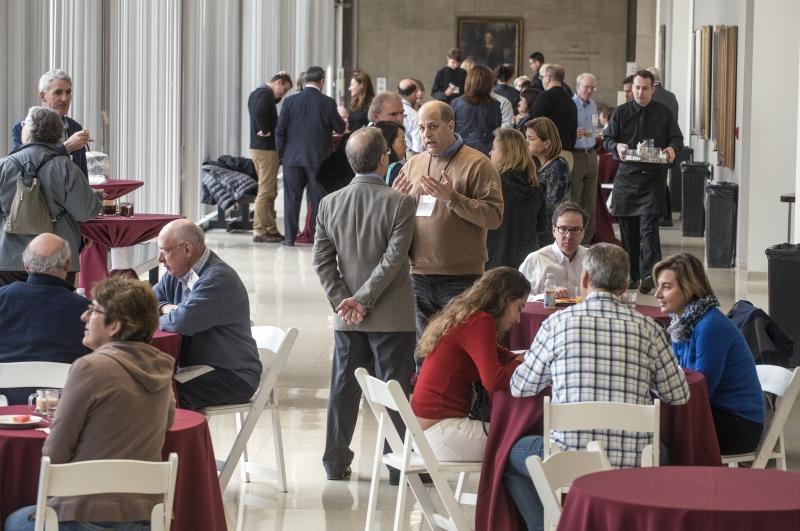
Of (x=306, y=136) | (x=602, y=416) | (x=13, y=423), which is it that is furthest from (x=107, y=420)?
(x=306, y=136)

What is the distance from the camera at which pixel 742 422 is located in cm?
523

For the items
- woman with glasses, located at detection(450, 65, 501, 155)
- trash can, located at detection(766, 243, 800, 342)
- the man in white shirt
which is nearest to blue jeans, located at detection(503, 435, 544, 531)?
the man in white shirt

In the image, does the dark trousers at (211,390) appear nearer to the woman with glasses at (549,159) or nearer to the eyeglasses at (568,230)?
the eyeglasses at (568,230)

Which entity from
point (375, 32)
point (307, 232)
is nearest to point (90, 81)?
point (307, 232)

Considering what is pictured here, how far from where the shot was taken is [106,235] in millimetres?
8195

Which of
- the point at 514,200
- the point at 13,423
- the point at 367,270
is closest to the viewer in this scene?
the point at 13,423

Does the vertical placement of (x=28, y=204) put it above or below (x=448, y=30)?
below

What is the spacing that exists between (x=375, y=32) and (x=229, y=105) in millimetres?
13444

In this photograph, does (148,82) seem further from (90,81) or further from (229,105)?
(229,105)

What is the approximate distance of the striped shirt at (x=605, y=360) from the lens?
448 centimetres

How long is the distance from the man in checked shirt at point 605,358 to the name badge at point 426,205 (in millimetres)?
1917

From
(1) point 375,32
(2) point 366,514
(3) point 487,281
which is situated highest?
(1) point 375,32

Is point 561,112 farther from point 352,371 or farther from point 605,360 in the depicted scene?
point 605,360

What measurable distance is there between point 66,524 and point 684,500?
158 cm
